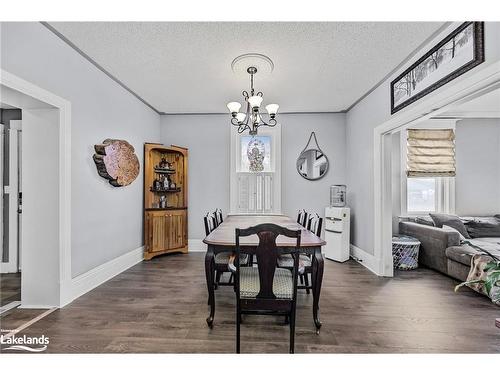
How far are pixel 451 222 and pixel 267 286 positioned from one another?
3815 millimetres

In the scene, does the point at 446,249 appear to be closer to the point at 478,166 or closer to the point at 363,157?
the point at 363,157

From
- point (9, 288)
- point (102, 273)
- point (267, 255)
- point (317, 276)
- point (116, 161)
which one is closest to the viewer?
point (267, 255)

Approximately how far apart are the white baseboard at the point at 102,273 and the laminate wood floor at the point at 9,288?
1.95ft

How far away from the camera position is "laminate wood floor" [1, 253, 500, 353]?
1830mm

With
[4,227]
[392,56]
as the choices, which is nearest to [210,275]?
[392,56]

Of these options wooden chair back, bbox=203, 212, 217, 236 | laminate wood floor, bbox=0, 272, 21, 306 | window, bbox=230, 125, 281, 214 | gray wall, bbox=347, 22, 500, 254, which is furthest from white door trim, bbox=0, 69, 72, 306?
gray wall, bbox=347, 22, 500, 254

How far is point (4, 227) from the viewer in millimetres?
3412

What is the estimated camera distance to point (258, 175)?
15.6 feet

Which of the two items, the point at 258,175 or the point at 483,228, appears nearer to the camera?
the point at 483,228

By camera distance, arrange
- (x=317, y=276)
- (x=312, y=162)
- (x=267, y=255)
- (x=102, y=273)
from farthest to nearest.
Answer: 1. (x=312, y=162)
2. (x=102, y=273)
3. (x=317, y=276)
4. (x=267, y=255)

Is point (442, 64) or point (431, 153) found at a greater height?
point (442, 64)

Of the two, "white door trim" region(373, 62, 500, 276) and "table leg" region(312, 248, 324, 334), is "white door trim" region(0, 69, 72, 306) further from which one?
"white door trim" region(373, 62, 500, 276)

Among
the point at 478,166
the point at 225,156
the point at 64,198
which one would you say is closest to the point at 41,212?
the point at 64,198

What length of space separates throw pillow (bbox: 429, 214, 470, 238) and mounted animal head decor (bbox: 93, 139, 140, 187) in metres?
4.89
